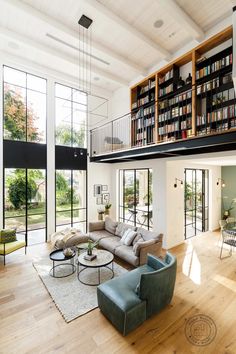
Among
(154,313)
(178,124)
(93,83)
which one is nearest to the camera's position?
(154,313)

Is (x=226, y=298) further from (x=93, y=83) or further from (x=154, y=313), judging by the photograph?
(x=93, y=83)

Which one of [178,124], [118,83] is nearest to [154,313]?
[178,124]

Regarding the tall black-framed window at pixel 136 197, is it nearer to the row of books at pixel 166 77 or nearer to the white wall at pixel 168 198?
the white wall at pixel 168 198

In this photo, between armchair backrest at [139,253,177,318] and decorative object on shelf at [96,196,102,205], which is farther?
decorative object on shelf at [96,196,102,205]

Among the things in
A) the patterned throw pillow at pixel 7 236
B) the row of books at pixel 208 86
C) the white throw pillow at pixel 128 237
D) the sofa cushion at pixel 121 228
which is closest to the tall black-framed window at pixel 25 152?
the patterned throw pillow at pixel 7 236

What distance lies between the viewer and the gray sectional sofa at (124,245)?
4.50 metres

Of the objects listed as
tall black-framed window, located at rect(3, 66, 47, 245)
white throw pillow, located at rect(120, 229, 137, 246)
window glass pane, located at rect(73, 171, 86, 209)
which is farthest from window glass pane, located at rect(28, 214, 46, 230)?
white throw pillow, located at rect(120, 229, 137, 246)

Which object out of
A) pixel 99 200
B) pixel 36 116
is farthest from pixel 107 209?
pixel 36 116

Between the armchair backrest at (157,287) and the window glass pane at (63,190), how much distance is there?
5111 mm

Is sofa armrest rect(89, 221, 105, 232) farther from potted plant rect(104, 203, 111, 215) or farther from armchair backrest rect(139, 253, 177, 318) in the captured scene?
armchair backrest rect(139, 253, 177, 318)

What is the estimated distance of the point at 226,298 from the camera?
3.55m

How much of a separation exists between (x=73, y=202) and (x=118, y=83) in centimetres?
544

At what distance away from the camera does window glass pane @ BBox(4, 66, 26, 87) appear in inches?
242

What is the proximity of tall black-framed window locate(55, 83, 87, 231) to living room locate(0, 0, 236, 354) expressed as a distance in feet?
0.16
